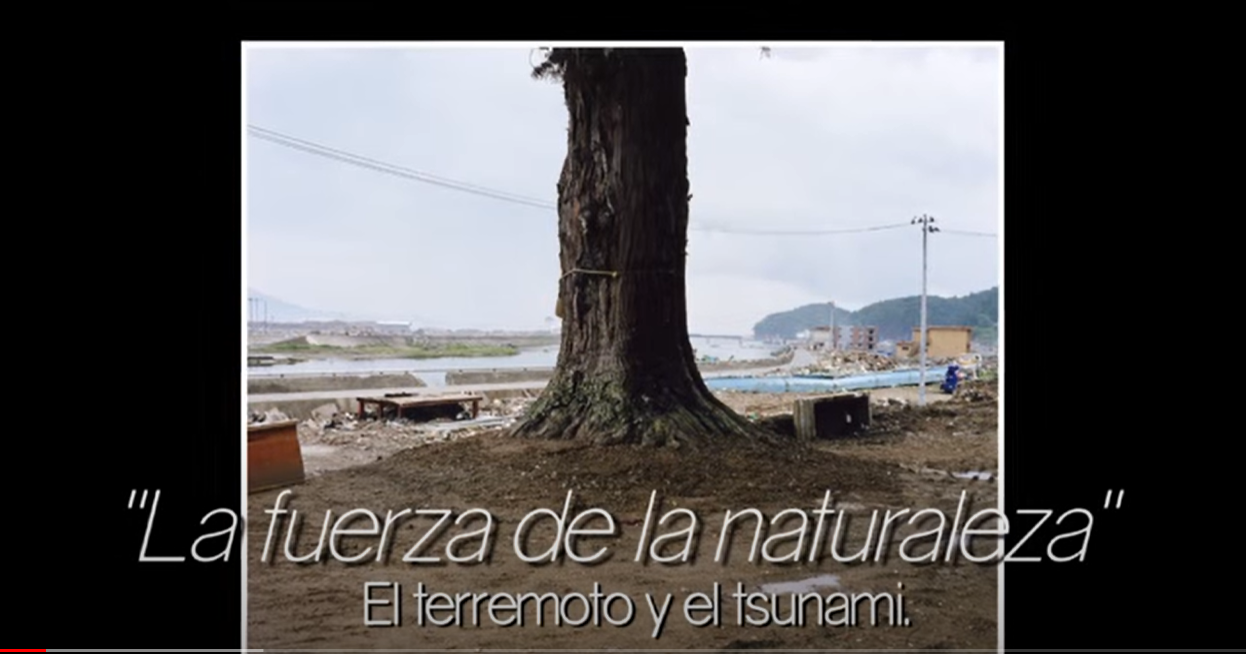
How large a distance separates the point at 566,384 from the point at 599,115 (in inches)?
31.7

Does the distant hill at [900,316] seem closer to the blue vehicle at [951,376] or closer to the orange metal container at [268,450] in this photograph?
the blue vehicle at [951,376]

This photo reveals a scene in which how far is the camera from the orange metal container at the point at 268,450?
2922 millimetres

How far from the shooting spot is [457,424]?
3.04 m

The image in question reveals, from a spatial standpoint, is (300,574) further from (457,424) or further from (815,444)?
(815,444)

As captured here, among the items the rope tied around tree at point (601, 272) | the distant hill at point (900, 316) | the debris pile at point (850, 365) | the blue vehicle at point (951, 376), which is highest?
the rope tied around tree at point (601, 272)

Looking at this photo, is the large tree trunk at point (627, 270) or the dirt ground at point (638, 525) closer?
the dirt ground at point (638, 525)

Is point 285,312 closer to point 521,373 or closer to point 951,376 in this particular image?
point 521,373

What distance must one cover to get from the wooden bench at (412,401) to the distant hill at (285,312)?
26 cm

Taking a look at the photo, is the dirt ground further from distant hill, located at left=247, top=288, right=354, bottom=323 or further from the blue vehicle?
distant hill, located at left=247, top=288, right=354, bottom=323

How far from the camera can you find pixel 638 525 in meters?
2.97

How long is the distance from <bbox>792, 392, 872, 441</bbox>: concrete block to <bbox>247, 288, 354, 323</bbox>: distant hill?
136cm

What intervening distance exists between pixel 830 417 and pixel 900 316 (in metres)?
0.36
